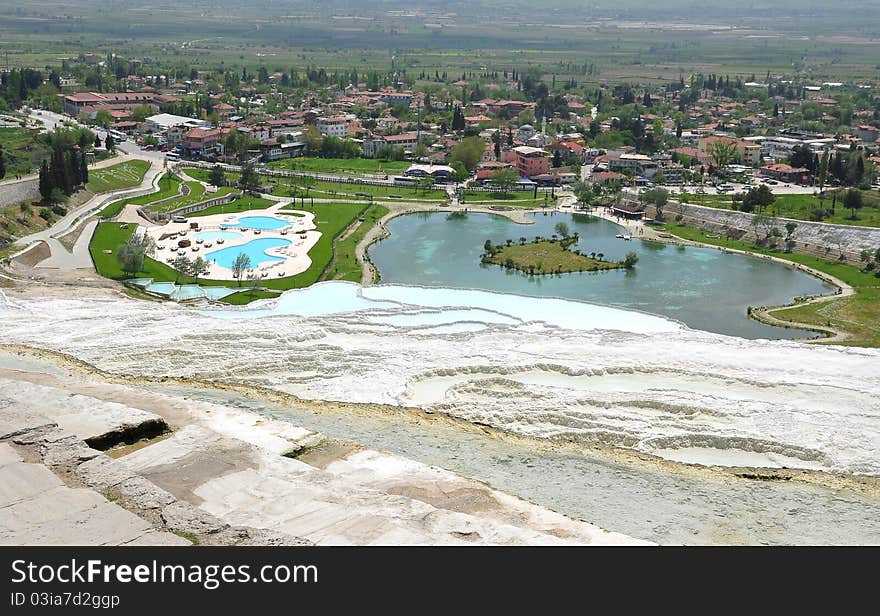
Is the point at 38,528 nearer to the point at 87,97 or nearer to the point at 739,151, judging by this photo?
the point at 739,151

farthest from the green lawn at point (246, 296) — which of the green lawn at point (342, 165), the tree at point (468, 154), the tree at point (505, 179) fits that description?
the tree at point (468, 154)

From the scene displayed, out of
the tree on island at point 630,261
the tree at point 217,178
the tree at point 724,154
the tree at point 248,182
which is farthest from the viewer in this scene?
the tree at point 724,154

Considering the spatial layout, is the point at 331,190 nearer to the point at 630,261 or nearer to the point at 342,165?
the point at 342,165

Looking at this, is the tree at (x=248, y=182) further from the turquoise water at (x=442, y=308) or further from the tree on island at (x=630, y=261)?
the tree on island at (x=630, y=261)

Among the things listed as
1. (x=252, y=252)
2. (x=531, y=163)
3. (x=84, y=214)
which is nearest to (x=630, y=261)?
(x=252, y=252)
